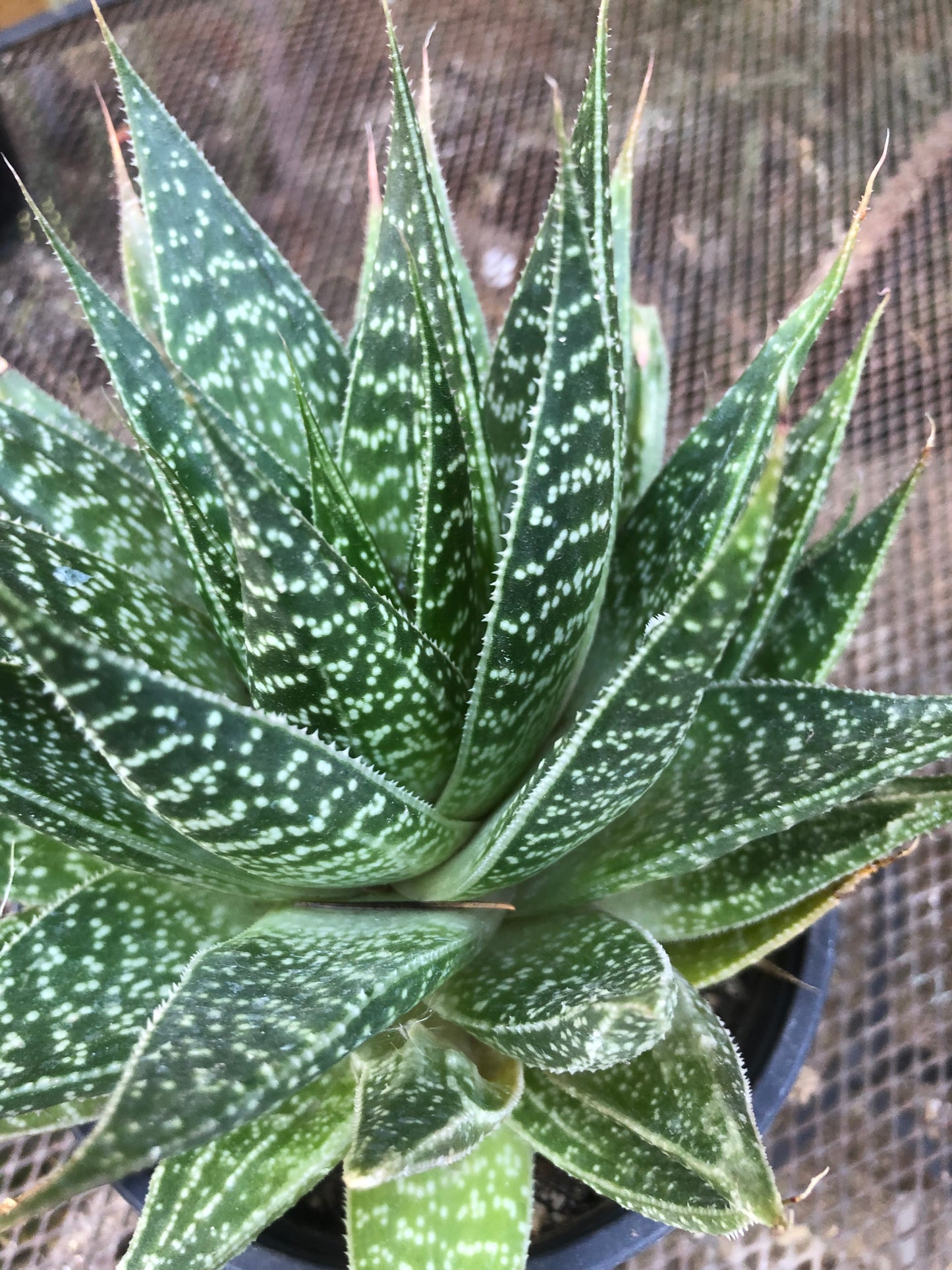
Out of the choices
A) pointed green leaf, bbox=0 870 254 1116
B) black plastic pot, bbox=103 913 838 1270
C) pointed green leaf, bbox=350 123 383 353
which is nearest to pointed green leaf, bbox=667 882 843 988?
black plastic pot, bbox=103 913 838 1270

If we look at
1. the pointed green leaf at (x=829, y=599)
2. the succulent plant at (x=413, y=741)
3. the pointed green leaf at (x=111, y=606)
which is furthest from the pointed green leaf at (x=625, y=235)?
the pointed green leaf at (x=111, y=606)

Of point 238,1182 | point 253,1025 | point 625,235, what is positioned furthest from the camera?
point 625,235

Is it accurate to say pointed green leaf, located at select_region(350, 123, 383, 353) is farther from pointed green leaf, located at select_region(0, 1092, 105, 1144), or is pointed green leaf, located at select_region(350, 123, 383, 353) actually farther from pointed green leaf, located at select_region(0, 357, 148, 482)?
pointed green leaf, located at select_region(0, 1092, 105, 1144)

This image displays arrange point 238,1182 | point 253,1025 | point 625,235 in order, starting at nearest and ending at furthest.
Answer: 1. point 253,1025
2. point 238,1182
3. point 625,235

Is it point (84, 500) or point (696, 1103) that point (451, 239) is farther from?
point (696, 1103)

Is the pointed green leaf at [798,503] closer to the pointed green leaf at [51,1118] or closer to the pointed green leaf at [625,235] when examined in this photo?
the pointed green leaf at [625,235]

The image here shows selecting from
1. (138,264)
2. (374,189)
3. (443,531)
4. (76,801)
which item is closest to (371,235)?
(374,189)
